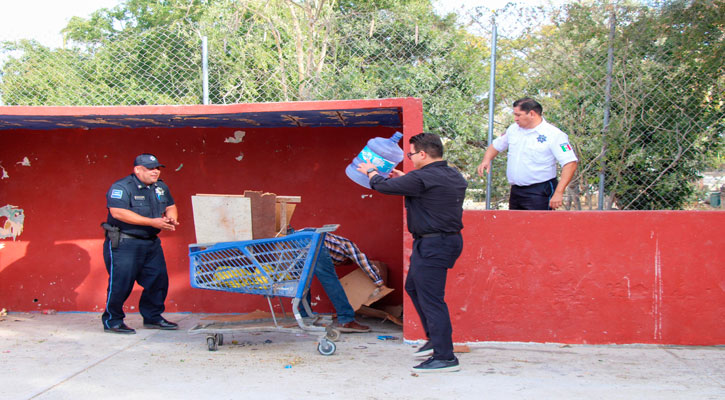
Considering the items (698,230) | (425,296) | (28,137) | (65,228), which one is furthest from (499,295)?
(28,137)

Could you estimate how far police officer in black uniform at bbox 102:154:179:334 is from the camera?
5.12 m

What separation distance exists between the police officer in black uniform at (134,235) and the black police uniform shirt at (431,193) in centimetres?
232

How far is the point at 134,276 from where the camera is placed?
5.28 meters

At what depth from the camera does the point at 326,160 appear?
20.1 feet

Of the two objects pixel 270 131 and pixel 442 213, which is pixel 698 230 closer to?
pixel 442 213

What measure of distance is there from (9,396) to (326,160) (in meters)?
3.53

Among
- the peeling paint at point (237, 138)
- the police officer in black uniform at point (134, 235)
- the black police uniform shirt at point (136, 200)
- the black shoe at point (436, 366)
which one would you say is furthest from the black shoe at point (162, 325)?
the black shoe at point (436, 366)

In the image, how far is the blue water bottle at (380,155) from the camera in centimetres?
439

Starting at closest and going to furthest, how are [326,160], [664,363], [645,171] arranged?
[664,363], [645,171], [326,160]

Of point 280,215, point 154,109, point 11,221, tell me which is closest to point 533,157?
point 280,215

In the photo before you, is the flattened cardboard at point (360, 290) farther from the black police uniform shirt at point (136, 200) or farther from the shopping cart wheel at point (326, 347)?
the black police uniform shirt at point (136, 200)

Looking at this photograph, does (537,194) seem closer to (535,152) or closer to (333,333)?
(535,152)

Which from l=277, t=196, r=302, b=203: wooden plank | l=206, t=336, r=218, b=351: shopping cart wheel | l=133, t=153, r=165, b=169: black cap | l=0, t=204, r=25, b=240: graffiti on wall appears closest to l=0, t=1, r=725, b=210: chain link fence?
l=133, t=153, r=165, b=169: black cap

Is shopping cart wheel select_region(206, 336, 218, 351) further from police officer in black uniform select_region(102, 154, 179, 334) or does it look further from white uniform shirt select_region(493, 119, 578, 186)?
white uniform shirt select_region(493, 119, 578, 186)
